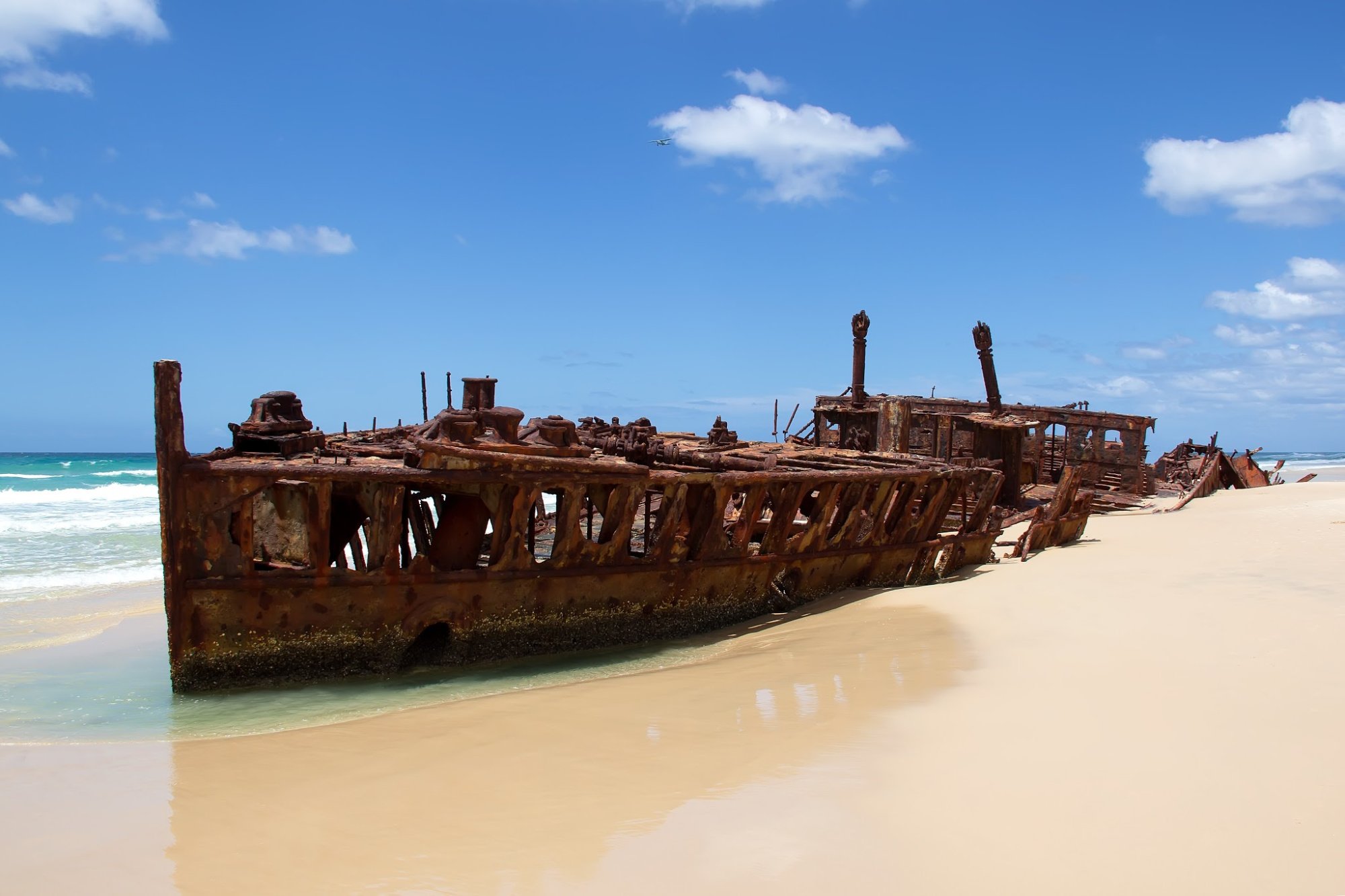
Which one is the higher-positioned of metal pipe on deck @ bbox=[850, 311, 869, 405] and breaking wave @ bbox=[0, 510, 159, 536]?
metal pipe on deck @ bbox=[850, 311, 869, 405]

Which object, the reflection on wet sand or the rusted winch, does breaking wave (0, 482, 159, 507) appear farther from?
the reflection on wet sand

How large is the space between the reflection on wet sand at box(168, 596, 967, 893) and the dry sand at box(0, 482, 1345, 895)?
0.07ft

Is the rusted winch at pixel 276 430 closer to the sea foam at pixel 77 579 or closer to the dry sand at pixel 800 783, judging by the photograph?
the dry sand at pixel 800 783

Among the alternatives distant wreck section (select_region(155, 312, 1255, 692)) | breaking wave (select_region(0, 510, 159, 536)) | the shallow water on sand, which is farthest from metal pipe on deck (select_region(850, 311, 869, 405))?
breaking wave (select_region(0, 510, 159, 536))

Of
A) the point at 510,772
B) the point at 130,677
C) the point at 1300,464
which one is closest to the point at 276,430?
the point at 130,677

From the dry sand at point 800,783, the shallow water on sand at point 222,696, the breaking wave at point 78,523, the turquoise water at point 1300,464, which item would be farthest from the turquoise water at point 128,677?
the turquoise water at point 1300,464

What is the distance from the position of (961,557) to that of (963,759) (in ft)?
23.7

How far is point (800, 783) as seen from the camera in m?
4.92

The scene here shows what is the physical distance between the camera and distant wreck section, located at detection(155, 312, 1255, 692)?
22.5 ft

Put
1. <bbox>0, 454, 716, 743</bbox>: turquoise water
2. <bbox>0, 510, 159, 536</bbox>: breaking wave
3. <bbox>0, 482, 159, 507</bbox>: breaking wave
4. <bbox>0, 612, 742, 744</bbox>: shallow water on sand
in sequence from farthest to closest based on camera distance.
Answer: <bbox>0, 482, 159, 507</bbox>: breaking wave, <bbox>0, 510, 159, 536</bbox>: breaking wave, <bbox>0, 454, 716, 743</bbox>: turquoise water, <bbox>0, 612, 742, 744</bbox>: shallow water on sand

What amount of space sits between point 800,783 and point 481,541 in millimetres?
3870

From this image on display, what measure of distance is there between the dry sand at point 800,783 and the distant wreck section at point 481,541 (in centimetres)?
94

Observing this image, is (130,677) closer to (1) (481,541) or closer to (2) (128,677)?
(2) (128,677)

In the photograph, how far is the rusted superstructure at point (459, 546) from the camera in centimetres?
684
